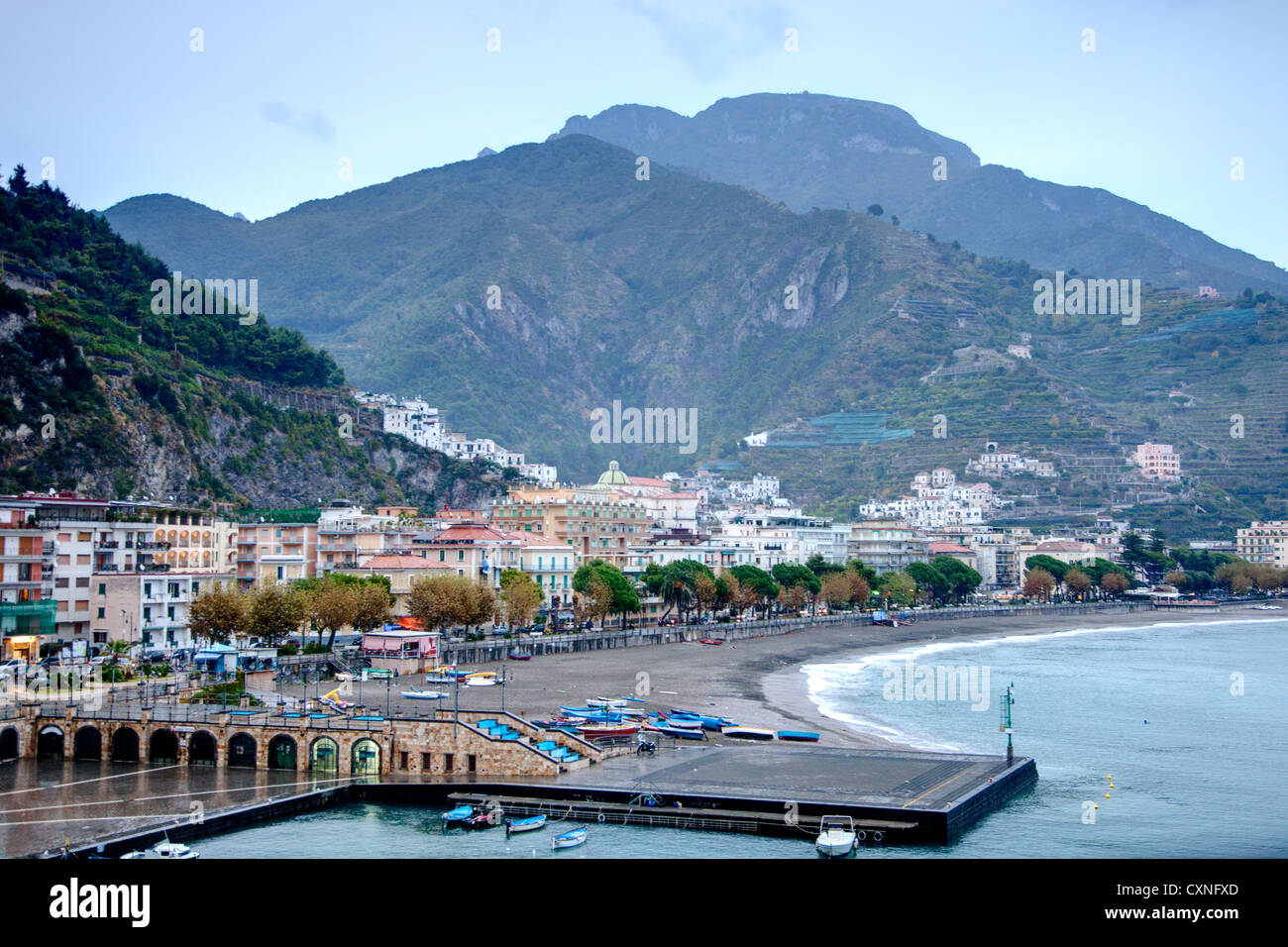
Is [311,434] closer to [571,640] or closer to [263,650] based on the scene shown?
[571,640]

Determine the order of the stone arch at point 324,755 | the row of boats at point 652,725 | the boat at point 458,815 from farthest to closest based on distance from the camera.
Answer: the row of boats at point 652,725 → the stone arch at point 324,755 → the boat at point 458,815

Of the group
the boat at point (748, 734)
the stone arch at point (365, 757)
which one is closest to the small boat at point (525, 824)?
the stone arch at point (365, 757)

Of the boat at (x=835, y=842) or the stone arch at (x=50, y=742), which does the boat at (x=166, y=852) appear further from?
the boat at (x=835, y=842)

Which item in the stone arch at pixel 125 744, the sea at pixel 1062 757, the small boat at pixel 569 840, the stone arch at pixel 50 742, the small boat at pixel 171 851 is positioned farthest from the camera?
the stone arch at pixel 50 742

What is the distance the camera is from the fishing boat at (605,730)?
48781 mm

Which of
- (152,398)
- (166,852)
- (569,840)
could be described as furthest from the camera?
(152,398)

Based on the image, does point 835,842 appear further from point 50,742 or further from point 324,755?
point 50,742

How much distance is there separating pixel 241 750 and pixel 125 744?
4.46 meters

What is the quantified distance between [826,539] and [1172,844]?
426 feet

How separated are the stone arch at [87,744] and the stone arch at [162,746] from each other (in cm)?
182

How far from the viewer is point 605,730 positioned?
163ft

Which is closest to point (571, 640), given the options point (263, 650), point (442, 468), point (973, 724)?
point (263, 650)

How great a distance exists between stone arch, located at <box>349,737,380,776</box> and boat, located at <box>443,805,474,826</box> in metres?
5.79

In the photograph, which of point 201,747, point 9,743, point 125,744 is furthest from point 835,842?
point 9,743
